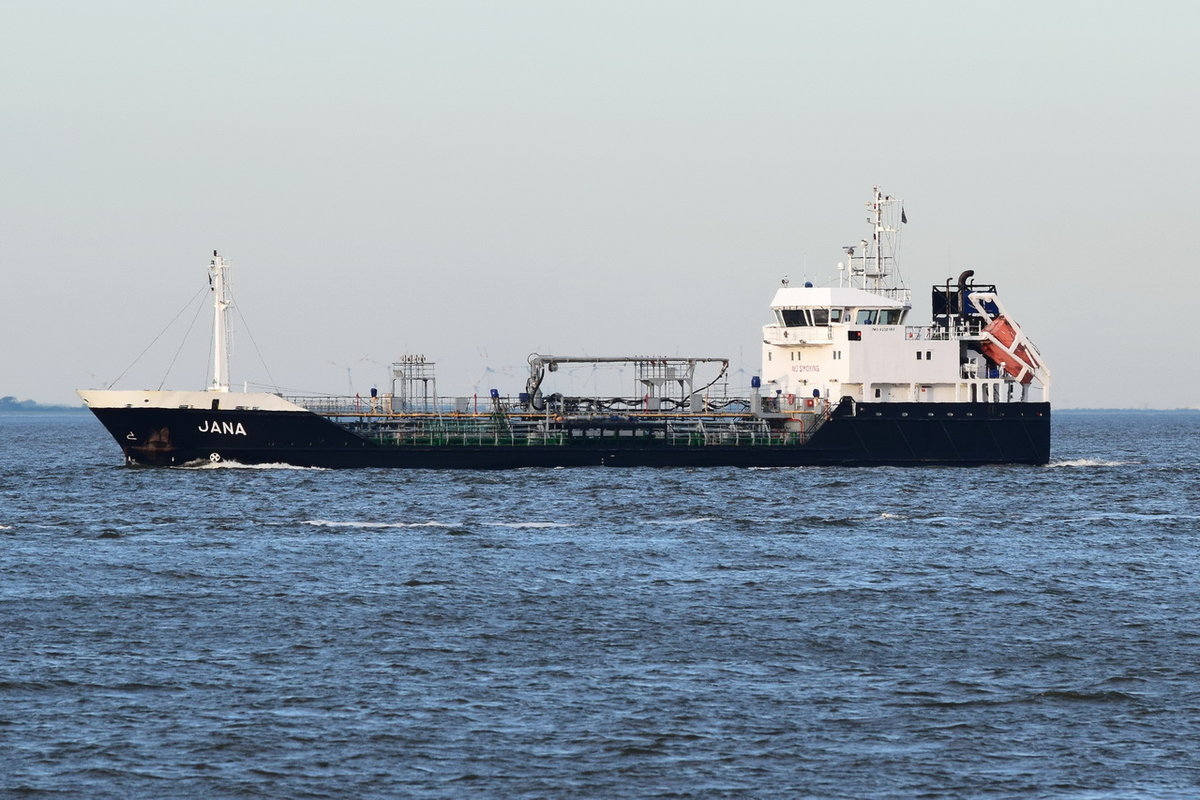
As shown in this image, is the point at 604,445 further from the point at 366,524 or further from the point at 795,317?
the point at 366,524

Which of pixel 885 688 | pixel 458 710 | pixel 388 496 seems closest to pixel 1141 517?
pixel 388 496

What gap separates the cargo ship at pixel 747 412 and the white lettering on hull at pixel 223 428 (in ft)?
0.20

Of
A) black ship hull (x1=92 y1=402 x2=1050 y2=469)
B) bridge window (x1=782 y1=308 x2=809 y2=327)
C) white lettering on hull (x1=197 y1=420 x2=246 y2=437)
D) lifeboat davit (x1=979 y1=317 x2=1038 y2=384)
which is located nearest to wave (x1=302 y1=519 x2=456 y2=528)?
black ship hull (x1=92 y1=402 x2=1050 y2=469)

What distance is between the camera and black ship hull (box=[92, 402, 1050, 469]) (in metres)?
63.8

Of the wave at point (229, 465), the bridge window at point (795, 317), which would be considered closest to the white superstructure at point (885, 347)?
the bridge window at point (795, 317)

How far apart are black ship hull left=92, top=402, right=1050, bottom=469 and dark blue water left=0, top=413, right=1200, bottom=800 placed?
12.3 meters

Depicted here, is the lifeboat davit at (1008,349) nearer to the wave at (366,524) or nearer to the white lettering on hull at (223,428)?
the white lettering on hull at (223,428)

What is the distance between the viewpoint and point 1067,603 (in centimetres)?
3256

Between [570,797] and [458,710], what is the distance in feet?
13.8

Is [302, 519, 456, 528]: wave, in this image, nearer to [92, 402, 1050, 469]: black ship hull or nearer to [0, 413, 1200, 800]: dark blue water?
[0, 413, 1200, 800]: dark blue water

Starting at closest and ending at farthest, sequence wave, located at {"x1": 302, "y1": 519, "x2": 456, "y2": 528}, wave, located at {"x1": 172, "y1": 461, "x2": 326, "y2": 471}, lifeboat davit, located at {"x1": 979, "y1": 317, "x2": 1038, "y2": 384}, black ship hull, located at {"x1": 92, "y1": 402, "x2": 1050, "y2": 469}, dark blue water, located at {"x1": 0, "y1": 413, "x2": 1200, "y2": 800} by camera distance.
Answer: dark blue water, located at {"x1": 0, "y1": 413, "x2": 1200, "y2": 800}
wave, located at {"x1": 302, "y1": 519, "x2": 456, "y2": 528}
black ship hull, located at {"x1": 92, "y1": 402, "x2": 1050, "y2": 469}
wave, located at {"x1": 172, "y1": 461, "x2": 326, "y2": 471}
lifeboat davit, located at {"x1": 979, "y1": 317, "x2": 1038, "y2": 384}

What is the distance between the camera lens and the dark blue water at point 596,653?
20000mm

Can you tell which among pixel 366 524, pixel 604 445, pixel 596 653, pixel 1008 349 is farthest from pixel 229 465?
pixel 596 653

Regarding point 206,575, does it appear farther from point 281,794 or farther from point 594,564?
point 281,794
